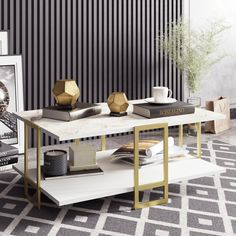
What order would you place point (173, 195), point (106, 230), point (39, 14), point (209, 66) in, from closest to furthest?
point (106, 230), point (173, 195), point (39, 14), point (209, 66)

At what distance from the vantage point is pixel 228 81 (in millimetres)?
5109

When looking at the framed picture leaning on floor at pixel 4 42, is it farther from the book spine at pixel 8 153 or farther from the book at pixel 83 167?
the book at pixel 83 167

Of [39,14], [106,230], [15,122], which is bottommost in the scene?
[106,230]

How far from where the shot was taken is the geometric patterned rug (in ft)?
8.57

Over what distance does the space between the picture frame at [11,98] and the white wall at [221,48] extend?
64.8 inches

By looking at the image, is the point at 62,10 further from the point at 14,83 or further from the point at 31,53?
the point at 14,83

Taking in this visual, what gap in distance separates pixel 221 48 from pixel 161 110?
2.22 meters

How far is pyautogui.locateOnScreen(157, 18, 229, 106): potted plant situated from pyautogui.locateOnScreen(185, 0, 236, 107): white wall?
14 cm

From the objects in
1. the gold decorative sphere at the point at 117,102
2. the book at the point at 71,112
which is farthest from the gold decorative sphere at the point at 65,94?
the gold decorative sphere at the point at 117,102

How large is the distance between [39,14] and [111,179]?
5.11ft

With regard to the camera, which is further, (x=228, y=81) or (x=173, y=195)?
(x=228, y=81)

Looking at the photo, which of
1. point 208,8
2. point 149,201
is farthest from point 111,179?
point 208,8

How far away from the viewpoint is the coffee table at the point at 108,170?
8.87ft

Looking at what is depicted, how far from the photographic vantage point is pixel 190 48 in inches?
177
